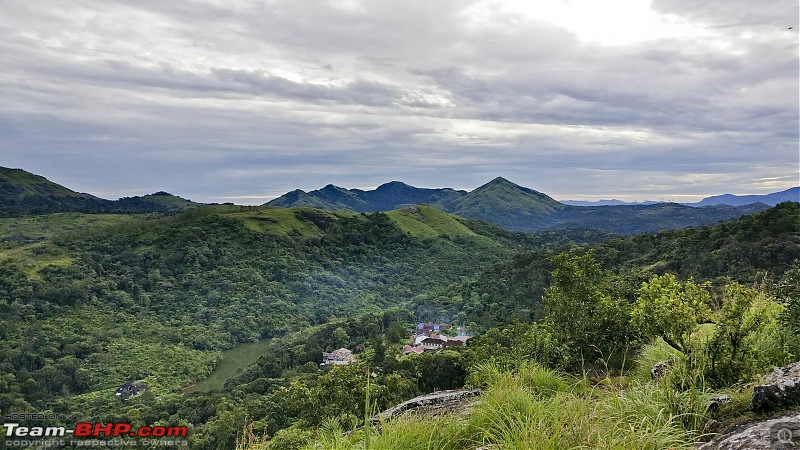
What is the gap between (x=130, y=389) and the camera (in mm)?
60219

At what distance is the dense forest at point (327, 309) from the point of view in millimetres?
5848

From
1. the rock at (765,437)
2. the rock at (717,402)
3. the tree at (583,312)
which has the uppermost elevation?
the rock at (765,437)

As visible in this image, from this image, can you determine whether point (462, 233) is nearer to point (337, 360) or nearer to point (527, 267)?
point (527, 267)

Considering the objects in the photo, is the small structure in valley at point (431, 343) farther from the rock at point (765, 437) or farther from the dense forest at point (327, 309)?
the rock at point (765, 437)

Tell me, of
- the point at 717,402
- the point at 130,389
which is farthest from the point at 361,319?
the point at 717,402

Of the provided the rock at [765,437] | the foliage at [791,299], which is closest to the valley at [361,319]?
the foliage at [791,299]

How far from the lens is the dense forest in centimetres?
585

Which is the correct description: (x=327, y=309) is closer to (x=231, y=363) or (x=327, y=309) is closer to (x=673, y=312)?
(x=231, y=363)

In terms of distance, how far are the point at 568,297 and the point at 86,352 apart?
86.0 meters

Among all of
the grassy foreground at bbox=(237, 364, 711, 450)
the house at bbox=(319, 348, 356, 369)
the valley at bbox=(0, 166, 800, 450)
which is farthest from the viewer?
the house at bbox=(319, 348, 356, 369)

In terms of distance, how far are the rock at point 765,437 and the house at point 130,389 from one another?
6968 centimetres

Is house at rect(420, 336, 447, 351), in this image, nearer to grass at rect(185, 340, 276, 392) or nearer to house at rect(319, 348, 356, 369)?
house at rect(319, 348, 356, 369)

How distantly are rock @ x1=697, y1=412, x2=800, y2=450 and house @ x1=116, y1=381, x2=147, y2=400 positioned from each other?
69.7 meters

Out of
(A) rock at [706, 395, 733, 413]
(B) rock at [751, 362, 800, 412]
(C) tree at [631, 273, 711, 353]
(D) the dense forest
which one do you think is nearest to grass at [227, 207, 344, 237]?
(D) the dense forest
